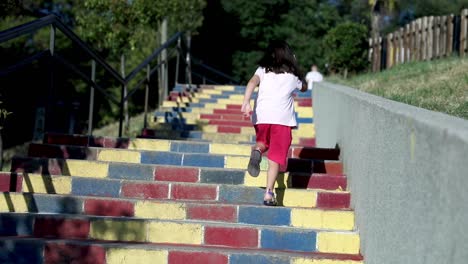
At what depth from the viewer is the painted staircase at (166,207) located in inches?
189

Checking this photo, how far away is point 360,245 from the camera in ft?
16.0

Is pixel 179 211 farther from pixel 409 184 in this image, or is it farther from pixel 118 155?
pixel 409 184

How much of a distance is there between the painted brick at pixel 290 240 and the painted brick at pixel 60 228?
116 centimetres

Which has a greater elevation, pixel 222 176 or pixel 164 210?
pixel 222 176

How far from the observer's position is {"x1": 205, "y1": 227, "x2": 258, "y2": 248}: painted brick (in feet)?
16.5

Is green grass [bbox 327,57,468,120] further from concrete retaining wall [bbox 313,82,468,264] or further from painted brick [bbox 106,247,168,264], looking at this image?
painted brick [bbox 106,247,168,264]

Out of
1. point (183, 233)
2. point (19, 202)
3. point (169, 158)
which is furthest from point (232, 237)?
point (169, 158)

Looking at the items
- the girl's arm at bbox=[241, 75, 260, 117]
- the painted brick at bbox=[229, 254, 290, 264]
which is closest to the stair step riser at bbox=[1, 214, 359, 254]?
the painted brick at bbox=[229, 254, 290, 264]

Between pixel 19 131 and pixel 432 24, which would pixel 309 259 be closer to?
pixel 432 24

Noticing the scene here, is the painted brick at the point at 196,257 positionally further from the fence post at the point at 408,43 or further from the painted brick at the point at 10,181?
the fence post at the point at 408,43

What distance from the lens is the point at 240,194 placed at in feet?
19.3

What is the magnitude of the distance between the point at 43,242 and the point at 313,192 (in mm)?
2010

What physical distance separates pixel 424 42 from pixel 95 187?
12.1 m

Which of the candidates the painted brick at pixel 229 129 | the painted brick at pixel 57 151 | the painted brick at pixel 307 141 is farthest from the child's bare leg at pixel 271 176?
the painted brick at pixel 229 129
